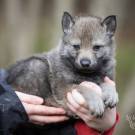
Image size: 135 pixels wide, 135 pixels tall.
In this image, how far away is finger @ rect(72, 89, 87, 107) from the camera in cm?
658

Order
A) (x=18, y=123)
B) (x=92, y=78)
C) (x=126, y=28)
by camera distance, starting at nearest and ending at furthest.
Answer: (x=18, y=123), (x=92, y=78), (x=126, y=28)

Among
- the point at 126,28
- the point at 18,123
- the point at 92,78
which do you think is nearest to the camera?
the point at 18,123

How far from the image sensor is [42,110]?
6637mm

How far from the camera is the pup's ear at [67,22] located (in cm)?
707

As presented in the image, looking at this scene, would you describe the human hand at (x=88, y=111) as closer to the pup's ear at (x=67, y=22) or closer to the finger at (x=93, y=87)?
the finger at (x=93, y=87)

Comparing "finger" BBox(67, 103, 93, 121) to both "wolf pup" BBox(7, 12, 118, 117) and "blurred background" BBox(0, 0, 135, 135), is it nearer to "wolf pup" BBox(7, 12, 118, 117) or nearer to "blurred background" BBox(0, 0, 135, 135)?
"wolf pup" BBox(7, 12, 118, 117)

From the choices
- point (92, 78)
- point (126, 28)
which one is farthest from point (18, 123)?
point (126, 28)

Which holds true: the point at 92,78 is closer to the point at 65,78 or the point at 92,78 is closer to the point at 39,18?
the point at 65,78

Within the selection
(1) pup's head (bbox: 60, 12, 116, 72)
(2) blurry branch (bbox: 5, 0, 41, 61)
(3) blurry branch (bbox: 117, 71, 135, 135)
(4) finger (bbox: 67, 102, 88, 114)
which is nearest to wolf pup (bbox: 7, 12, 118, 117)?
(1) pup's head (bbox: 60, 12, 116, 72)

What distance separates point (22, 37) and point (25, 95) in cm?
423

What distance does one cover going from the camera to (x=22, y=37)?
10867 mm

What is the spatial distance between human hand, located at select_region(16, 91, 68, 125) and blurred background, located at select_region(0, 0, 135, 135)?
3.55 m

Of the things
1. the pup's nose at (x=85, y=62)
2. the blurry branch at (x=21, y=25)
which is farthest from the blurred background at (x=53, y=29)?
the pup's nose at (x=85, y=62)

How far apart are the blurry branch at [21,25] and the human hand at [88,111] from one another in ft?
13.5
